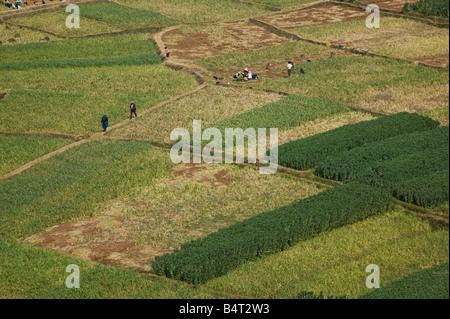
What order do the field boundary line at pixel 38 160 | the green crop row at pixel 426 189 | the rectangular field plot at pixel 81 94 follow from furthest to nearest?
1. the rectangular field plot at pixel 81 94
2. the field boundary line at pixel 38 160
3. the green crop row at pixel 426 189

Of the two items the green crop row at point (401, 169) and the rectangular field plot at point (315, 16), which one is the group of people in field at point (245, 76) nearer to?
the rectangular field plot at point (315, 16)

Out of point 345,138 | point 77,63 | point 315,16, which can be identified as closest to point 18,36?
point 77,63

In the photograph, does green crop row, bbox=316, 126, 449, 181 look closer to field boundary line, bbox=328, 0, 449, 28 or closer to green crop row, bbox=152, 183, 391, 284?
green crop row, bbox=152, 183, 391, 284

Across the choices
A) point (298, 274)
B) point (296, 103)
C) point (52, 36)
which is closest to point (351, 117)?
point (296, 103)

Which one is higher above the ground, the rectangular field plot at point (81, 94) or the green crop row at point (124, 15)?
the green crop row at point (124, 15)

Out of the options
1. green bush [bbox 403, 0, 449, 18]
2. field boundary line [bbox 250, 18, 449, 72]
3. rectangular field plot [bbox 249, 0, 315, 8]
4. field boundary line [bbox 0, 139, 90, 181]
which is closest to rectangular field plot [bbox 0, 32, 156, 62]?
field boundary line [bbox 250, 18, 449, 72]

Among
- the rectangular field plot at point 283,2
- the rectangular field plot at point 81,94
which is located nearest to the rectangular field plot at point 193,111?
the rectangular field plot at point 81,94

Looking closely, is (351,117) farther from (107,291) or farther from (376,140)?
(107,291)
